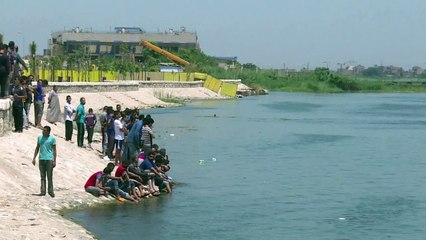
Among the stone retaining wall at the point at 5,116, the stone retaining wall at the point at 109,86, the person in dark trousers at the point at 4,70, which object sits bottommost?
the stone retaining wall at the point at 109,86

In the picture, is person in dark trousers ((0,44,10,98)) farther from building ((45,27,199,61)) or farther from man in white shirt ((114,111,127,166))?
building ((45,27,199,61))

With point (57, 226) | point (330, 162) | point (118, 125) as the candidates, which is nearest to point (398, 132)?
point (330, 162)

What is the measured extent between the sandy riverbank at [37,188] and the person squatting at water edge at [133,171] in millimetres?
467

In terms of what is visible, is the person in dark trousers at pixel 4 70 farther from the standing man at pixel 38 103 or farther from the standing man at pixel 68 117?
the standing man at pixel 68 117

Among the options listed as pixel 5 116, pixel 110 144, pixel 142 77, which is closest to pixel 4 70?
pixel 5 116

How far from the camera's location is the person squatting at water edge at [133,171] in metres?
24.3

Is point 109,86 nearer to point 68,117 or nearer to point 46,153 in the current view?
point 68,117

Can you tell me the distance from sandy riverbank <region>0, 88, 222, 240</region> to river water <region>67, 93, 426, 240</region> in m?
0.74

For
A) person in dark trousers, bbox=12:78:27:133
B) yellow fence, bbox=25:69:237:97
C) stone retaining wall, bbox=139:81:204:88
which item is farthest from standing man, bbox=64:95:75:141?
stone retaining wall, bbox=139:81:204:88

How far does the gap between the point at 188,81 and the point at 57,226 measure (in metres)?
102

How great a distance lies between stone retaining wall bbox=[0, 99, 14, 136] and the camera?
26506mm

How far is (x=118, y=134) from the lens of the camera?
29250mm

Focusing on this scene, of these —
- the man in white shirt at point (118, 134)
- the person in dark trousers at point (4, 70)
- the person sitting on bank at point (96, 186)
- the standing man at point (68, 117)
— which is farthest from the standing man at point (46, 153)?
the standing man at point (68, 117)

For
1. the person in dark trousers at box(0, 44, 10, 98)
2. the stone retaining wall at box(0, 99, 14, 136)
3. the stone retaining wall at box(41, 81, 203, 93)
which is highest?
the person in dark trousers at box(0, 44, 10, 98)
